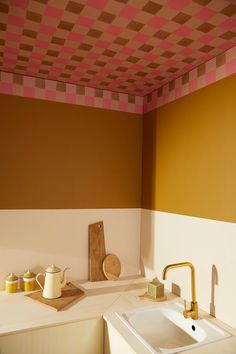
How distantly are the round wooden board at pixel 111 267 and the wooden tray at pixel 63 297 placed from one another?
0.24 metres

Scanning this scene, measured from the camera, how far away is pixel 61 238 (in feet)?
6.06

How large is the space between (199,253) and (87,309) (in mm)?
630

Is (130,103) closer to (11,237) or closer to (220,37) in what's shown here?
(220,37)

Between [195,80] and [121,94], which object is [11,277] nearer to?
[121,94]

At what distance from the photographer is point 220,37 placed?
127 cm

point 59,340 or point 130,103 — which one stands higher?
point 130,103

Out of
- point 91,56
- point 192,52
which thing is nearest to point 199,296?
point 192,52

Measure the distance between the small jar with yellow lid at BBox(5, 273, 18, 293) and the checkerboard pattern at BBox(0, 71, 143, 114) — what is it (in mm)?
1055

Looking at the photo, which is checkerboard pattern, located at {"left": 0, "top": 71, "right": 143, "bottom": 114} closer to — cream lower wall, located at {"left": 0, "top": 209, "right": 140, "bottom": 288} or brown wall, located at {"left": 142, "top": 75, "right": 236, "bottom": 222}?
brown wall, located at {"left": 142, "top": 75, "right": 236, "bottom": 222}

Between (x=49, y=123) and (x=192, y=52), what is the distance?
919 mm

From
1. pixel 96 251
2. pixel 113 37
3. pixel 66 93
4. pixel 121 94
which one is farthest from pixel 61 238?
pixel 113 37

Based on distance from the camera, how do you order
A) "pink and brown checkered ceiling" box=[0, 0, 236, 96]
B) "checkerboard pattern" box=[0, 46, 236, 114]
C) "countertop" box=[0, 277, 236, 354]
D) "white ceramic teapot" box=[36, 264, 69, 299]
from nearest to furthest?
"pink and brown checkered ceiling" box=[0, 0, 236, 96] → "countertop" box=[0, 277, 236, 354] → "checkerboard pattern" box=[0, 46, 236, 114] → "white ceramic teapot" box=[36, 264, 69, 299]

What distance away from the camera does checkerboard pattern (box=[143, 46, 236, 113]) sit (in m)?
1.38

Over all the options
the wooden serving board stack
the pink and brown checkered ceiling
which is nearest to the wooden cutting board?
the wooden serving board stack
